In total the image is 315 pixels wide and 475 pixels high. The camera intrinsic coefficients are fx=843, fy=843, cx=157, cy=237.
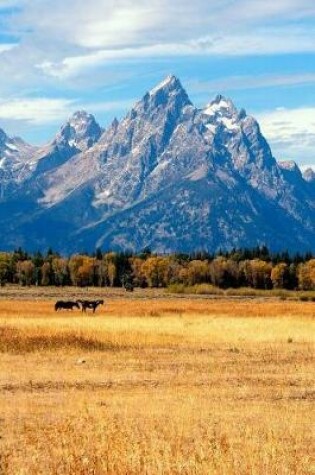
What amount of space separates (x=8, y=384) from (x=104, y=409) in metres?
6.67

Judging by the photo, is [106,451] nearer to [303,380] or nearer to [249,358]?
[303,380]

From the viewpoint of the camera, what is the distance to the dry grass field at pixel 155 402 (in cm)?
1488

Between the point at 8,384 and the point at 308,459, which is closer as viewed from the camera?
the point at 308,459

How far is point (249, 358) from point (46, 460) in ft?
72.9

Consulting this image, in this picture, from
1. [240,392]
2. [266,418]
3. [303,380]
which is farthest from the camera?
[303,380]

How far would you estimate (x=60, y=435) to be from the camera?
16.9 meters

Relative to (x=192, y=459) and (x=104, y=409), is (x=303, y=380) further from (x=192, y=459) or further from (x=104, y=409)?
(x=192, y=459)

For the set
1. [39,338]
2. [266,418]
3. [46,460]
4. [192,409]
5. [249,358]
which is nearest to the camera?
[46,460]

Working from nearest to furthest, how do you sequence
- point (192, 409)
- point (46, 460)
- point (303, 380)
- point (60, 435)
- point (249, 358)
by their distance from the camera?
point (46, 460), point (60, 435), point (192, 409), point (303, 380), point (249, 358)

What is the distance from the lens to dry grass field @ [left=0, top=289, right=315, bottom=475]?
14.9 m

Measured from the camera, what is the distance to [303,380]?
2955 cm

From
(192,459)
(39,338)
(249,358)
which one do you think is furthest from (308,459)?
(39,338)

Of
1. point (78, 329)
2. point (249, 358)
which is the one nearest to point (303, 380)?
point (249, 358)

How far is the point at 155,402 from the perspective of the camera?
23781mm
